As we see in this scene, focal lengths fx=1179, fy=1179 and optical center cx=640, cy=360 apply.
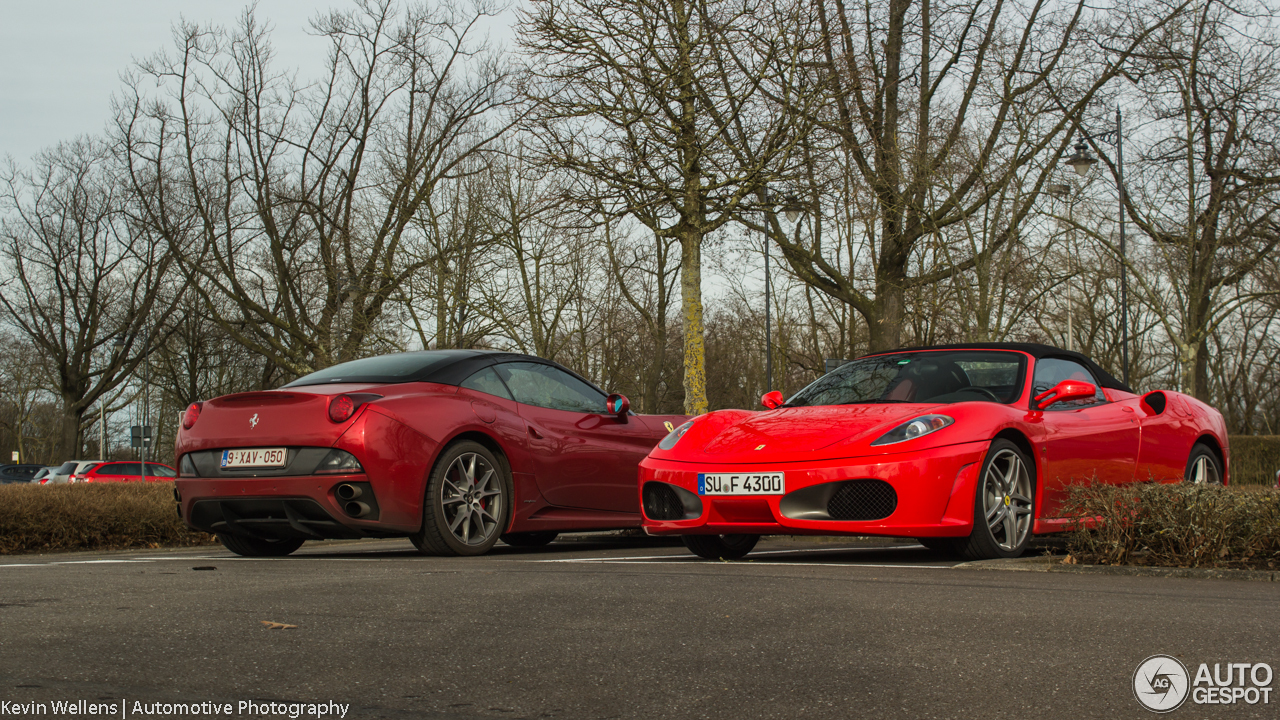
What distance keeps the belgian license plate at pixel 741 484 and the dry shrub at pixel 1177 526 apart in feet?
5.20

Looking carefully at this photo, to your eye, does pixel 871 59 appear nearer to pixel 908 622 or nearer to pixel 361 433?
pixel 361 433

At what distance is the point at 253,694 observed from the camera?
112 inches

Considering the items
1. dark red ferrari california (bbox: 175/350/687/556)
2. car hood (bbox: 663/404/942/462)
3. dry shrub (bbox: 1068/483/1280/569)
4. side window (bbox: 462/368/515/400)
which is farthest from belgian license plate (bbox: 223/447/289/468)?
dry shrub (bbox: 1068/483/1280/569)

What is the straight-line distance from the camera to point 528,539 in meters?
9.36

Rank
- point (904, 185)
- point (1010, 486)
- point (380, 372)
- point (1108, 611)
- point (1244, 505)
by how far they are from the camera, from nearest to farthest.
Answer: point (1108, 611) → point (1244, 505) → point (1010, 486) → point (380, 372) → point (904, 185)

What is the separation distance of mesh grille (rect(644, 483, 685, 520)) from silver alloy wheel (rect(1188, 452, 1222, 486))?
12.8ft

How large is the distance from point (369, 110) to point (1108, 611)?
31.0m

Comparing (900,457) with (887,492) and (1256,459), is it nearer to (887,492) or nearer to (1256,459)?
(887,492)

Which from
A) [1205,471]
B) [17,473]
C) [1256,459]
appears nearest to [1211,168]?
[1256,459]

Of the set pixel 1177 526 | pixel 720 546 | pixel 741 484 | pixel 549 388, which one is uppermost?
pixel 549 388

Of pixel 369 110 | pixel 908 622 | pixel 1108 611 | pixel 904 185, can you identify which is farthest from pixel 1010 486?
pixel 369 110

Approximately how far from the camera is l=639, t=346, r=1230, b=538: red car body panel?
609cm

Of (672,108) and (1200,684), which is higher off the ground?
(672,108)

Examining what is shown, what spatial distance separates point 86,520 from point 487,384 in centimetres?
528
